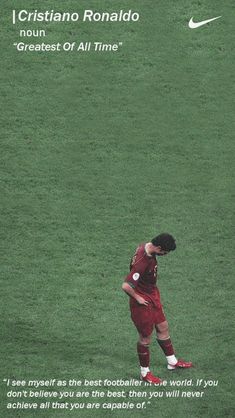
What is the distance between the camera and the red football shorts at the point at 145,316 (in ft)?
45.2

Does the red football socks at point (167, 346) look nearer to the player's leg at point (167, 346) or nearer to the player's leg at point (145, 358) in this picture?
the player's leg at point (167, 346)

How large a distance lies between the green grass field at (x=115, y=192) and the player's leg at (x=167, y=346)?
133mm

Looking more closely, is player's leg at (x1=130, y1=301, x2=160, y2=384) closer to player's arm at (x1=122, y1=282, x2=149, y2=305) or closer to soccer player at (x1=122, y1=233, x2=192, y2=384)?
soccer player at (x1=122, y1=233, x2=192, y2=384)

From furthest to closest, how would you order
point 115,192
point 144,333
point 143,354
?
1. point 115,192
2. point 143,354
3. point 144,333

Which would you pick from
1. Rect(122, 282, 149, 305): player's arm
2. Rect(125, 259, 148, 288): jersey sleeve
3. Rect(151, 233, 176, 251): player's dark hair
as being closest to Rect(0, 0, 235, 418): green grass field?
Rect(122, 282, 149, 305): player's arm

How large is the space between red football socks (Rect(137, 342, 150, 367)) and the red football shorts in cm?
16

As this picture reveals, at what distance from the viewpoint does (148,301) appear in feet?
45.3

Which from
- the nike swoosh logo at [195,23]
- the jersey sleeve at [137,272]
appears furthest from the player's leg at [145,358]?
the nike swoosh logo at [195,23]

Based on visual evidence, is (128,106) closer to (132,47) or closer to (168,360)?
(132,47)

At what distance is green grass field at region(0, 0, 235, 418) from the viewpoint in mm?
14750

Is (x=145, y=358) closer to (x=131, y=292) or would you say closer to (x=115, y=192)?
(x=131, y=292)

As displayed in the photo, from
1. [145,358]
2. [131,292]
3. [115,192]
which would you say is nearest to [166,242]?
[131,292]

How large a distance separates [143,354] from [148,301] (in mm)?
720

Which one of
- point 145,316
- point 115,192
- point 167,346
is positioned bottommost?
point 167,346
